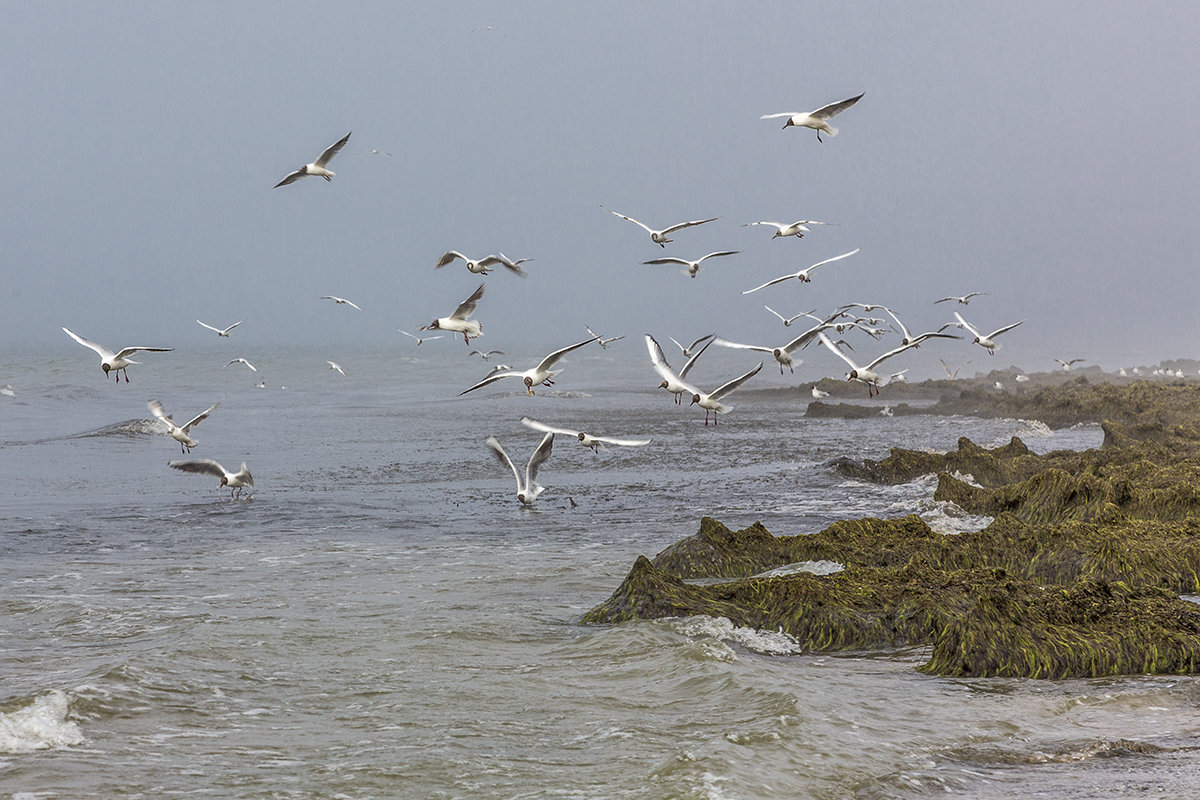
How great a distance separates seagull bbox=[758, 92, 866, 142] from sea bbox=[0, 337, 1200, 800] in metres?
5.78

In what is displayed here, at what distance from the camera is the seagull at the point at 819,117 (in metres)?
15.2

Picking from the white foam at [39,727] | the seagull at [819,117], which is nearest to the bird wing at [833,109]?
the seagull at [819,117]

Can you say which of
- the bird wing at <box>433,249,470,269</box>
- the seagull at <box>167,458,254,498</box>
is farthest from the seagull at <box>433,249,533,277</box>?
the seagull at <box>167,458,254,498</box>

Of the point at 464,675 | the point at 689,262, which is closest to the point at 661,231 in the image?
the point at 689,262

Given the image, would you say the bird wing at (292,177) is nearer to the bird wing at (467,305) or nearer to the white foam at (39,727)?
the bird wing at (467,305)

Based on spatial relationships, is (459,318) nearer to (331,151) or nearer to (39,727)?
(331,151)

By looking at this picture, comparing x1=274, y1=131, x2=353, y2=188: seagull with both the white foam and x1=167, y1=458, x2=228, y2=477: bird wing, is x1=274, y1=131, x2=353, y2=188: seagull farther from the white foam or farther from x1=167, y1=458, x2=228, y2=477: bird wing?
the white foam

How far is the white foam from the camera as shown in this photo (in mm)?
6555

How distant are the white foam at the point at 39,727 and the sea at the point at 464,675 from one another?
22 mm

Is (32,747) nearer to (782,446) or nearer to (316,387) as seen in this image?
(782,446)

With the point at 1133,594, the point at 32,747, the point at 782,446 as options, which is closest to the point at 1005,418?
the point at 782,446

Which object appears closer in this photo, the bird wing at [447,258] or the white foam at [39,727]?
the white foam at [39,727]

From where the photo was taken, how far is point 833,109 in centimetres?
1543

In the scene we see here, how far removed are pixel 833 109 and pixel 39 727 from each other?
41.7 feet
